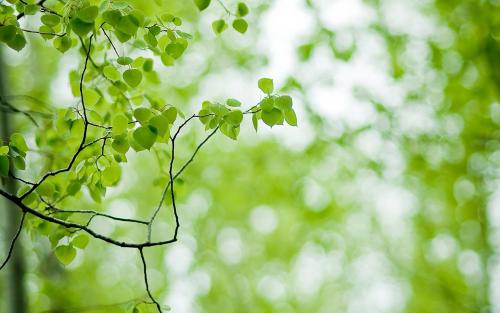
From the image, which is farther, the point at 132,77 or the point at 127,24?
the point at 132,77

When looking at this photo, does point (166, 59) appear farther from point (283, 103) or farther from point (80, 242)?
point (80, 242)

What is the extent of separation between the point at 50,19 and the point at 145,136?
55 cm

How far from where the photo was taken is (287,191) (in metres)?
5.76

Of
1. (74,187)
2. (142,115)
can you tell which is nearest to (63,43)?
(142,115)

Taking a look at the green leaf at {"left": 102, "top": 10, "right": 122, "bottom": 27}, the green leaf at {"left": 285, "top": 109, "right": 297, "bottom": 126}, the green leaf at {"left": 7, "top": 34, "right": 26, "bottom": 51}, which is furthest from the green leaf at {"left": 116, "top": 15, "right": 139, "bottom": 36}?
the green leaf at {"left": 285, "top": 109, "right": 297, "bottom": 126}

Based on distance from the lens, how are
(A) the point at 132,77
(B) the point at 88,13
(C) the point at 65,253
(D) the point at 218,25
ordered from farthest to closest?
(D) the point at 218,25, (C) the point at 65,253, (A) the point at 132,77, (B) the point at 88,13

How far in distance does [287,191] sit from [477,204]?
10.8ft

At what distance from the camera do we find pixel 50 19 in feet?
5.02

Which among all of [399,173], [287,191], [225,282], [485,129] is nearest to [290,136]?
[287,191]

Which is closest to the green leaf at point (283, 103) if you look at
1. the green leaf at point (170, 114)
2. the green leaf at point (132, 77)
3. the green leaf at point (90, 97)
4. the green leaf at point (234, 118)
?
the green leaf at point (234, 118)

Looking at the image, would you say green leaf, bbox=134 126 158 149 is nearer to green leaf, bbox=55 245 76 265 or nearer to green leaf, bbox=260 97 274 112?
green leaf, bbox=260 97 274 112

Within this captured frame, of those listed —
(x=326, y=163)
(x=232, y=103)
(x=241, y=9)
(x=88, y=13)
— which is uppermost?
(x=326, y=163)

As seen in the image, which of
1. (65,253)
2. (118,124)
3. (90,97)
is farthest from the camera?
(90,97)

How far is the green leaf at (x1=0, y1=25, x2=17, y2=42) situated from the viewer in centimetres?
149
